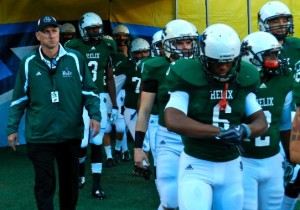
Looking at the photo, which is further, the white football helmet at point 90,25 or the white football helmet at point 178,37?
the white football helmet at point 90,25

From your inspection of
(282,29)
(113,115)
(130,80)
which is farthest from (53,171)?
(130,80)

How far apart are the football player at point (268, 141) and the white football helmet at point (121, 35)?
5250mm

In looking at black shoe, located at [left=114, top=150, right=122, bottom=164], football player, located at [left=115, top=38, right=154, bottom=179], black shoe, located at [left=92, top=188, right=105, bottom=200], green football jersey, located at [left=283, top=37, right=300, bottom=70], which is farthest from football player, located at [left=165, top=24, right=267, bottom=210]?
black shoe, located at [left=114, top=150, right=122, bottom=164]

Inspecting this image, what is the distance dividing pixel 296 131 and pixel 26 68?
2505mm

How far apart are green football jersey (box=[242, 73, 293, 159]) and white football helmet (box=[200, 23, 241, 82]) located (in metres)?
0.56

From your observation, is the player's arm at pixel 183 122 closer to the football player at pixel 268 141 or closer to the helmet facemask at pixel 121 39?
the football player at pixel 268 141

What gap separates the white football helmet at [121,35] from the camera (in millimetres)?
9766

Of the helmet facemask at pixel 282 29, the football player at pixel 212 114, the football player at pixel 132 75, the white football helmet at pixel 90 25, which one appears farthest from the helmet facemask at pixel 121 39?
the football player at pixel 212 114

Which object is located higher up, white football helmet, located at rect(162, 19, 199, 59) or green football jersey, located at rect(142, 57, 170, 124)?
white football helmet, located at rect(162, 19, 199, 59)

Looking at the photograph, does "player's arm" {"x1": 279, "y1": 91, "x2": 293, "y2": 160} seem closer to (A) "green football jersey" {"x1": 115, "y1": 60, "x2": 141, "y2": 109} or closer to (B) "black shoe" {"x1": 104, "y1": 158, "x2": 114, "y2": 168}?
(A) "green football jersey" {"x1": 115, "y1": 60, "x2": 141, "y2": 109}

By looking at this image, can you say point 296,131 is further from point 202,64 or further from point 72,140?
point 72,140

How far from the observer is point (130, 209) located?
6.33m

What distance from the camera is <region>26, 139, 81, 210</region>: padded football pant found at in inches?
203

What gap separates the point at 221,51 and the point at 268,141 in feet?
2.92
